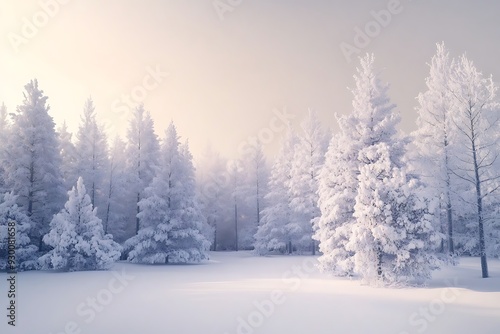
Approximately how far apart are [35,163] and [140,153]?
10.1 metres

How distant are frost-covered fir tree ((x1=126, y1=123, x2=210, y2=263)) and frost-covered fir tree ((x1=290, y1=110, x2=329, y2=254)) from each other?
506 inches

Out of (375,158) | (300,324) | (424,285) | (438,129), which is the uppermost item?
(438,129)

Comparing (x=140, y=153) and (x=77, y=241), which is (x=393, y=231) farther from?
(x=140, y=153)

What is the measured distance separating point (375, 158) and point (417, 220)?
413cm

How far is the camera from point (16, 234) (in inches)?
926

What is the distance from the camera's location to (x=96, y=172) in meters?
33.8

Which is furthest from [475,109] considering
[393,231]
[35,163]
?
[35,163]

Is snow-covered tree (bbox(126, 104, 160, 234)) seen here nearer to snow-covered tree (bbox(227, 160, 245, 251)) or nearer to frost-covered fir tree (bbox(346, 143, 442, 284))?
snow-covered tree (bbox(227, 160, 245, 251))

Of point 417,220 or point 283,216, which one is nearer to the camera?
point 417,220

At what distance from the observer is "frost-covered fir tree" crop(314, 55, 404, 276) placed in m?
19.6

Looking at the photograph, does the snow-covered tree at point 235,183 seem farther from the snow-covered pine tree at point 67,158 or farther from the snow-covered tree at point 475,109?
the snow-covered tree at point 475,109

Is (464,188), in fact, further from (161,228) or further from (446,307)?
(161,228)

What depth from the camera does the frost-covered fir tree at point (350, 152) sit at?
19578 mm

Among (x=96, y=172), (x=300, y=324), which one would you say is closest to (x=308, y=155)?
(x=96, y=172)
